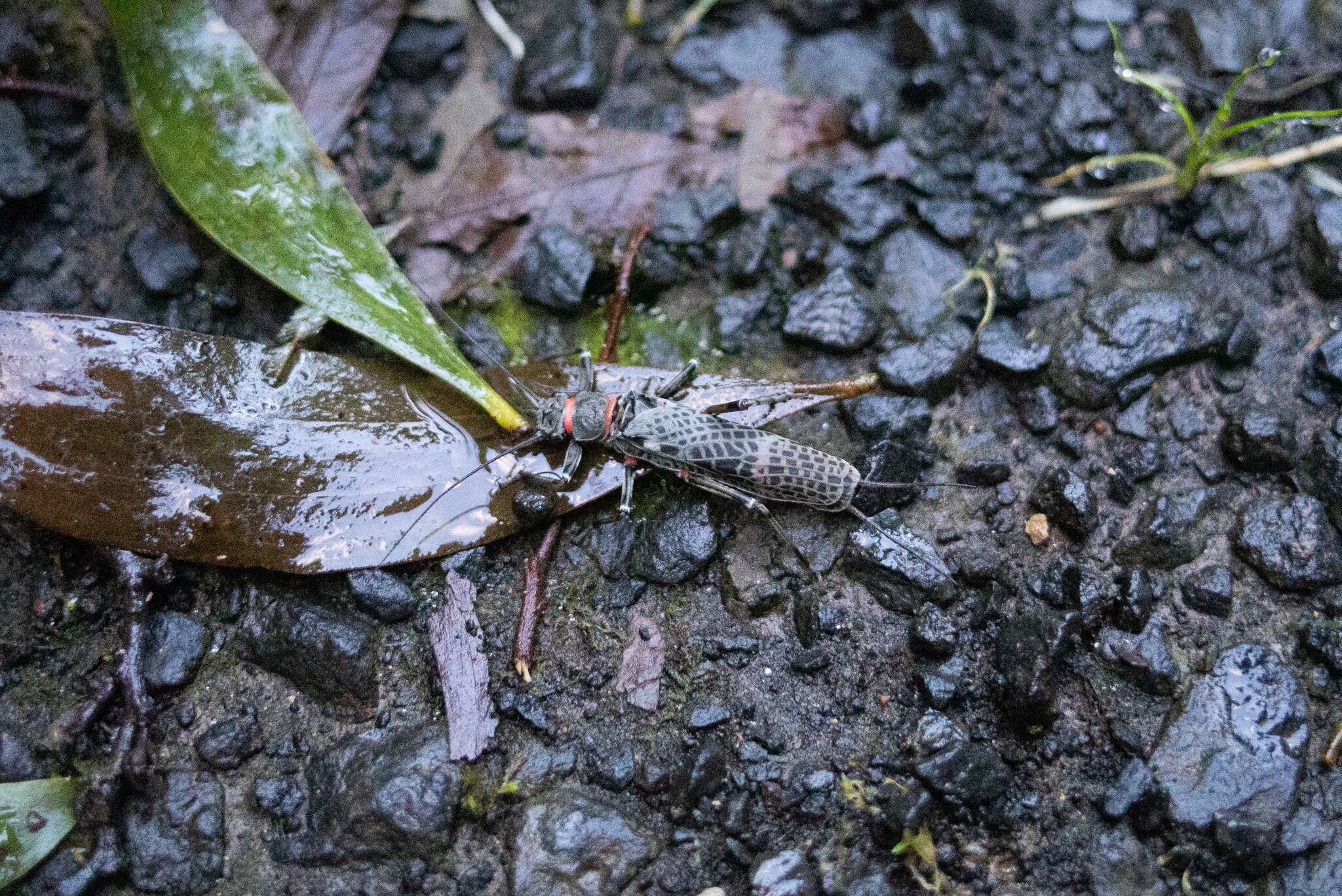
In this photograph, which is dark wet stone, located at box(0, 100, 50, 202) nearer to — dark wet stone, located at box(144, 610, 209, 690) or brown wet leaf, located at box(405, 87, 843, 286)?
brown wet leaf, located at box(405, 87, 843, 286)

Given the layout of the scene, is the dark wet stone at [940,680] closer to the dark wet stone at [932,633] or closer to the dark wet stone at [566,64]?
the dark wet stone at [932,633]

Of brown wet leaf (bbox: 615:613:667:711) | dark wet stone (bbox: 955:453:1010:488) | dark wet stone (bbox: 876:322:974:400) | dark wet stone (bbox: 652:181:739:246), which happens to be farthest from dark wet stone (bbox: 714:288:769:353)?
brown wet leaf (bbox: 615:613:667:711)

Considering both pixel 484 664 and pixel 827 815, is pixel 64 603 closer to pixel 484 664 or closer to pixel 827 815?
pixel 484 664

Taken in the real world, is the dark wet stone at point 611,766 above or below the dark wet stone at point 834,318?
below

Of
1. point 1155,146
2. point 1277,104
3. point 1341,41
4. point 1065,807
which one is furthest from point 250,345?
point 1341,41

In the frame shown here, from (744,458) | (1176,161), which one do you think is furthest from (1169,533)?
(1176,161)

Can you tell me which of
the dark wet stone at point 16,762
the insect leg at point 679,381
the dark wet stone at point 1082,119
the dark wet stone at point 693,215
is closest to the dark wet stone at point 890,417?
the insect leg at point 679,381

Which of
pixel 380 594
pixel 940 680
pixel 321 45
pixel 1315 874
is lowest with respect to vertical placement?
pixel 1315 874

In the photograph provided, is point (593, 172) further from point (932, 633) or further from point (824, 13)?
point (932, 633)
